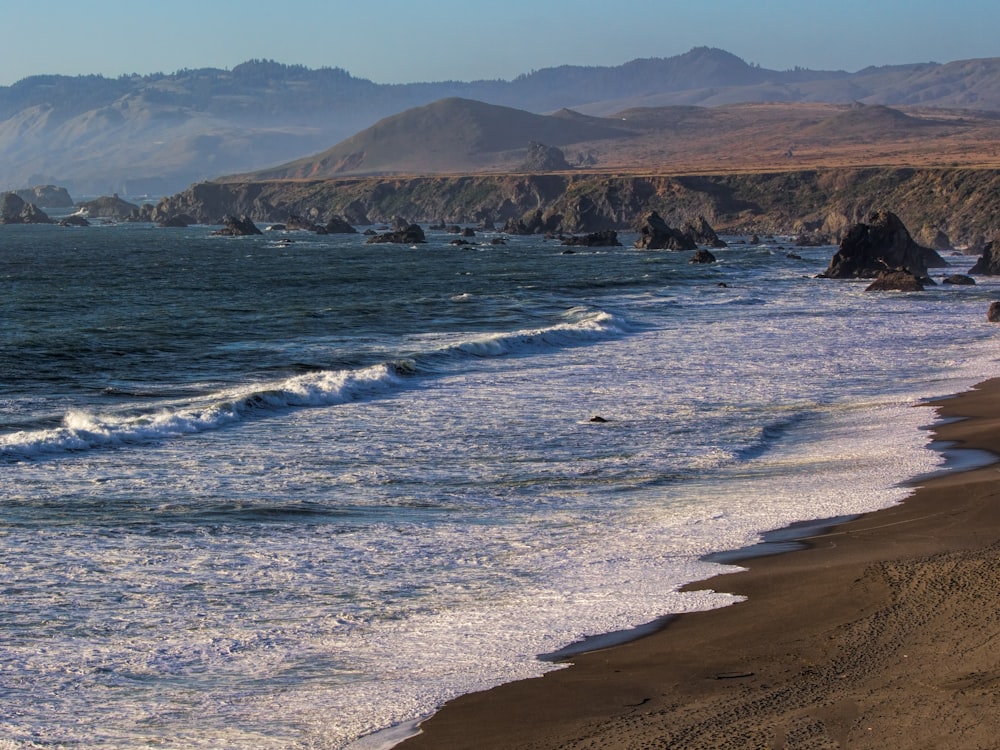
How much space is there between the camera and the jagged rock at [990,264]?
6594cm

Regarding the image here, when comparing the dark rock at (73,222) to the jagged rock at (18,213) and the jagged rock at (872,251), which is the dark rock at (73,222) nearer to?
the jagged rock at (18,213)

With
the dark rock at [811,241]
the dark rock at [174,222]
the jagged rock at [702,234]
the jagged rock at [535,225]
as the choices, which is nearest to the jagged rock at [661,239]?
the jagged rock at [702,234]

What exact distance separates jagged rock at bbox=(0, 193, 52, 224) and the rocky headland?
592 inches

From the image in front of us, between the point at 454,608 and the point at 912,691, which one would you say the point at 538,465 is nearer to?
the point at 454,608

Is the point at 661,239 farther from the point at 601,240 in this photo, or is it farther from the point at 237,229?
the point at 237,229

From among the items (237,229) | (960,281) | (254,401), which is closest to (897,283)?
(960,281)

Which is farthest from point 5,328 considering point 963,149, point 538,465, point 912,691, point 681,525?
point 963,149

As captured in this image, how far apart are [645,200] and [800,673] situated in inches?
4906

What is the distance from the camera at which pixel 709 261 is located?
79.6 m

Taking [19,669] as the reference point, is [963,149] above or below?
above

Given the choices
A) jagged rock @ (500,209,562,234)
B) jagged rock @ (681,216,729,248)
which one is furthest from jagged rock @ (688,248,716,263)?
jagged rock @ (500,209,562,234)

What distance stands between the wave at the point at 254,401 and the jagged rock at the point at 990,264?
1414 inches

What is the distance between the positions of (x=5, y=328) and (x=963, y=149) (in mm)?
144813

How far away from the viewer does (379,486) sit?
1836cm
